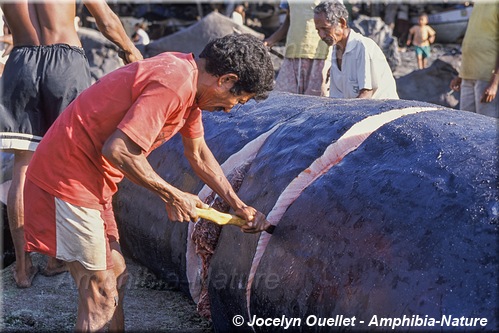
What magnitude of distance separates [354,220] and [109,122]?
39.4 inches

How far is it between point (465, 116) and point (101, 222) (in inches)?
60.2

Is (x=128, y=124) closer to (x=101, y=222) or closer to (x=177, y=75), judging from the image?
(x=177, y=75)

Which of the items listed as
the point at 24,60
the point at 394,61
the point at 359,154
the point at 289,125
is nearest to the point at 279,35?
the point at 24,60

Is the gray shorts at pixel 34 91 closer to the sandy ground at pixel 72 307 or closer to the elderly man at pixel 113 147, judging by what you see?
the sandy ground at pixel 72 307

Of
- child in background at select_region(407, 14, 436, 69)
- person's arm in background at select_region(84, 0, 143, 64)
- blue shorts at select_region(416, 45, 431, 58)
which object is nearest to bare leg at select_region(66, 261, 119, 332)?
person's arm in background at select_region(84, 0, 143, 64)

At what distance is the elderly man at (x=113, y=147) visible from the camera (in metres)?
2.84

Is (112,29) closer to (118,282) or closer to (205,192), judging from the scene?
(205,192)

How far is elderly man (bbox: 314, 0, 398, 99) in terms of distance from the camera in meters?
5.25

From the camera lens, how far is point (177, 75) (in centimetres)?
288

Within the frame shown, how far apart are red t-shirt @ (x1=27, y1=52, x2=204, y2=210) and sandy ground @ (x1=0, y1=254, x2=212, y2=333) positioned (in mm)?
895

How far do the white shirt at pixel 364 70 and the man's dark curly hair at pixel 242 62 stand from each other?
7.69 feet

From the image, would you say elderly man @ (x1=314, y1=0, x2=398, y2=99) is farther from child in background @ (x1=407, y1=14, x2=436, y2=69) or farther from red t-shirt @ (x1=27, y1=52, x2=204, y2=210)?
child in background @ (x1=407, y1=14, x2=436, y2=69)

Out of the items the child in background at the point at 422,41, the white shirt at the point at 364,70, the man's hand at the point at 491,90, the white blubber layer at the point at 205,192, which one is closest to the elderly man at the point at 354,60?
the white shirt at the point at 364,70

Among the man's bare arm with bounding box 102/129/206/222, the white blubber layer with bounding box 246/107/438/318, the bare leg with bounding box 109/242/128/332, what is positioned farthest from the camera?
the bare leg with bounding box 109/242/128/332
